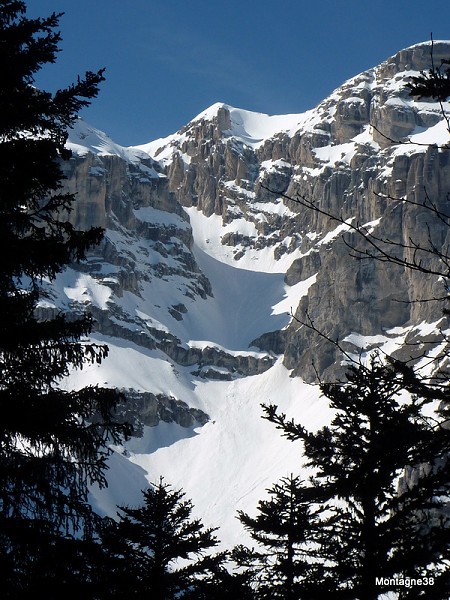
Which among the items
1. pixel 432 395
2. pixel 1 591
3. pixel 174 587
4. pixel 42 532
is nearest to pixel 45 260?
pixel 42 532

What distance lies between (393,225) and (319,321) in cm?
3081

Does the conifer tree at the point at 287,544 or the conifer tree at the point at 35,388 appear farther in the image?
the conifer tree at the point at 287,544

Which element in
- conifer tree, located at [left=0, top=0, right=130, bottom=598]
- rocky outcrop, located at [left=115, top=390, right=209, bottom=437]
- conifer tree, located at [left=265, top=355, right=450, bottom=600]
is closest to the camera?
conifer tree, located at [left=0, top=0, right=130, bottom=598]

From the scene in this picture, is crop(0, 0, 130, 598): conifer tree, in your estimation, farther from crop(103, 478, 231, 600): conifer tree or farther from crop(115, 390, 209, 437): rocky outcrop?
crop(115, 390, 209, 437): rocky outcrop

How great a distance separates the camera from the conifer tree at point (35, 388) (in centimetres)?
822

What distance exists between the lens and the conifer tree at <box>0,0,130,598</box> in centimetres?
822

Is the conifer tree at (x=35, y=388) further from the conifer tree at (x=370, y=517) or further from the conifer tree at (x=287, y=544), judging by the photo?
the conifer tree at (x=287, y=544)

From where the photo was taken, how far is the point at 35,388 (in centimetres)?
882

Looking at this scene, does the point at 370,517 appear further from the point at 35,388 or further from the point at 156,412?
the point at 156,412

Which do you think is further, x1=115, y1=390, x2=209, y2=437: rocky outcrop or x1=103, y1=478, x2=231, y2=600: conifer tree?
x1=115, y1=390, x2=209, y2=437: rocky outcrop

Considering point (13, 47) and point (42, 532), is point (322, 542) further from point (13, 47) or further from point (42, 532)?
point (13, 47)

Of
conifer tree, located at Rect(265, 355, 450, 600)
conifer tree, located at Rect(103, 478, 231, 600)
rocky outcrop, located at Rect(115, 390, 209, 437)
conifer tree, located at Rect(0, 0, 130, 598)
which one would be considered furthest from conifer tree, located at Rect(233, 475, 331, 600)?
rocky outcrop, located at Rect(115, 390, 209, 437)

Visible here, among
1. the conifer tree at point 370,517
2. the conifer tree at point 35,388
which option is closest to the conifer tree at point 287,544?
the conifer tree at point 370,517

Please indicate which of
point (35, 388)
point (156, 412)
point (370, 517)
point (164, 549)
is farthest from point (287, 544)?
point (156, 412)
